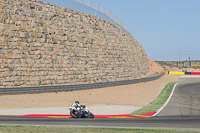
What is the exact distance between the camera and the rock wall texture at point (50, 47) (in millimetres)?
30094

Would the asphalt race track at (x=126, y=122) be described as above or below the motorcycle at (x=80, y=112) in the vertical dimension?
below

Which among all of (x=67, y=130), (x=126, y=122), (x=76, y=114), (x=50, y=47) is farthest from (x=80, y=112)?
(x=50, y=47)

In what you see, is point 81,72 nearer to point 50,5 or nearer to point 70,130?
point 50,5

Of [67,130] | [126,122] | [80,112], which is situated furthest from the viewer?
[80,112]

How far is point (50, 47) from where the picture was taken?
33812 millimetres

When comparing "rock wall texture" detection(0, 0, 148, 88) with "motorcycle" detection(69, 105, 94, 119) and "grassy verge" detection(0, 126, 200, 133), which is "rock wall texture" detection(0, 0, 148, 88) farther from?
"grassy verge" detection(0, 126, 200, 133)

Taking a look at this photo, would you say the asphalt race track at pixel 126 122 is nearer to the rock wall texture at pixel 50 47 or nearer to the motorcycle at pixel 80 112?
the motorcycle at pixel 80 112

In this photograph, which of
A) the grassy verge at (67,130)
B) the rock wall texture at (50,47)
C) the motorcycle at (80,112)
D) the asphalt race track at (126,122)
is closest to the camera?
the grassy verge at (67,130)

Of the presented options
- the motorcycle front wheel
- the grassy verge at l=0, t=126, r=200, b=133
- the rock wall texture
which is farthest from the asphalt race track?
the rock wall texture

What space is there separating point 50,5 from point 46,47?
216 inches

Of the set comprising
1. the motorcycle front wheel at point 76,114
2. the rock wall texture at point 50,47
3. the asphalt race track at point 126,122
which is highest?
the rock wall texture at point 50,47

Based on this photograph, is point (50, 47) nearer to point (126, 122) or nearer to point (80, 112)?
point (80, 112)

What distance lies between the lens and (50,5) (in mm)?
35500

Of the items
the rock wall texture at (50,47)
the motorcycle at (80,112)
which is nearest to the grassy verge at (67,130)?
the motorcycle at (80,112)
